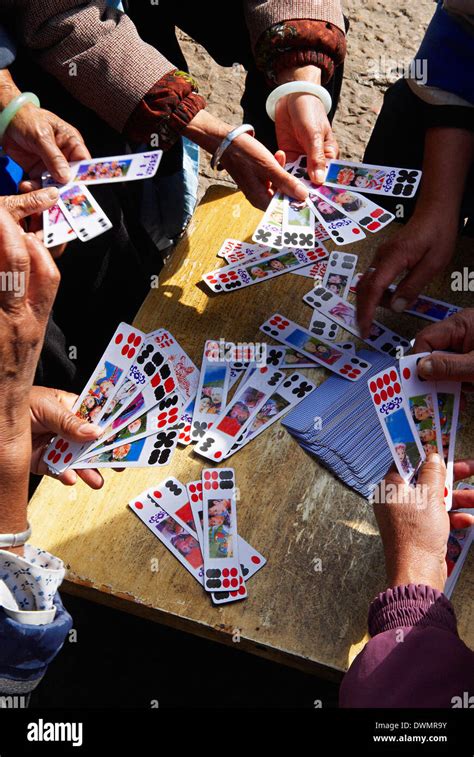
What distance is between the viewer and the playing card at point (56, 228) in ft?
7.34

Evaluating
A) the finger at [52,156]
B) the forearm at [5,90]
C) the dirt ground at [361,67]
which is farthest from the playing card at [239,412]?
the dirt ground at [361,67]

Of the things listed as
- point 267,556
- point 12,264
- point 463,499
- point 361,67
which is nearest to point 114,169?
point 12,264

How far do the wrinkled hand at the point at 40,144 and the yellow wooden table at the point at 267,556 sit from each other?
0.98 metres

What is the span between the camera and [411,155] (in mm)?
2551

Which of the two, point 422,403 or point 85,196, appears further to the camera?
point 85,196

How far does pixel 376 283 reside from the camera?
2113mm

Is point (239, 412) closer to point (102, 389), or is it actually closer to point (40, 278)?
point (102, 389)

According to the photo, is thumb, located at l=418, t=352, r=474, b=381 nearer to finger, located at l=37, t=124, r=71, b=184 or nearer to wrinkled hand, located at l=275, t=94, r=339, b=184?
wrinkled hand, located at l=275, t=94, r=339, b=184

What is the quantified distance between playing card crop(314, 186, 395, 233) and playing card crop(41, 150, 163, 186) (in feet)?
1.75

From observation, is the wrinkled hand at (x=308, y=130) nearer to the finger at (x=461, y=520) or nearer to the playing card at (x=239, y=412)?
the playing card at (x=239, y=412)

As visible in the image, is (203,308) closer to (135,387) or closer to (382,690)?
(135,387)

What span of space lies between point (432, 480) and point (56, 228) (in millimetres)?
1337

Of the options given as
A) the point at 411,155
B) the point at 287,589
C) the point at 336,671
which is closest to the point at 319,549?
the point at 287,589

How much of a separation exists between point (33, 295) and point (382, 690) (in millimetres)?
1130
